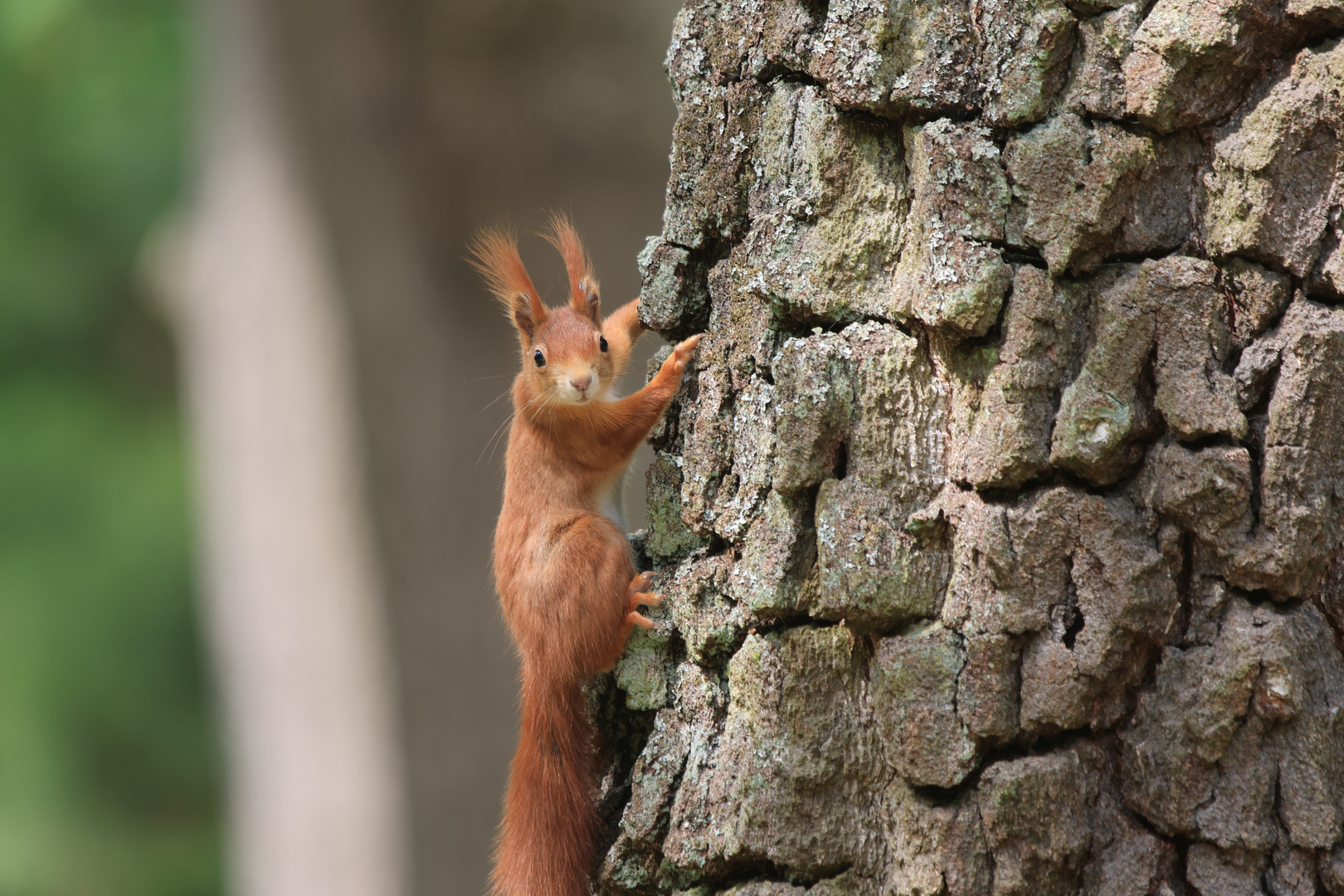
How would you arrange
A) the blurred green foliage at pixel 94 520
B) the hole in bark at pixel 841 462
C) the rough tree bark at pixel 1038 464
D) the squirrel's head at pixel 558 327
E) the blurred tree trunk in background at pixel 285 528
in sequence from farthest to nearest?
the blurred green foliage at pixel 94 520, the blurred tree trunk in background at pixel 285 528, the squirrel's head at pixel 558 327, the hole in bark at pixel 841 462, the rough tree bark at pixel 1038 464

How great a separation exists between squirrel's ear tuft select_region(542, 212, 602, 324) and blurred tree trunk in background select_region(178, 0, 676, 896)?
151 centimetres

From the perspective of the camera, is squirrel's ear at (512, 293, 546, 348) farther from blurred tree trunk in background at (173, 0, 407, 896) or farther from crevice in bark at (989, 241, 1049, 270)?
blurred tree trunk in background at (173, 0, 407, 896)

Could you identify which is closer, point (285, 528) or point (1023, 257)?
point (1023, 257)

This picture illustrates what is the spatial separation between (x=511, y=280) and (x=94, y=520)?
6.50 m

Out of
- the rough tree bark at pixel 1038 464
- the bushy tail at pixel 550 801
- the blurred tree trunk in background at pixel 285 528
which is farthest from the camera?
the blurred tree trunk in background at pixel 285 528

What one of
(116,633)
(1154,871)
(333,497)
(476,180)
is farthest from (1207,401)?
(116,633)

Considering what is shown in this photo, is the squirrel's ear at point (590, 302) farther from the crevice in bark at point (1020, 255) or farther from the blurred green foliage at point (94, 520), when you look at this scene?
the blurred green foliage at point (94, 520)

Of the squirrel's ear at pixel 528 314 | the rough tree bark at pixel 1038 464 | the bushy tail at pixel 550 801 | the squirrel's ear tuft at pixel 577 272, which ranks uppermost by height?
the squirrel's ear tuft at pixel 577 272

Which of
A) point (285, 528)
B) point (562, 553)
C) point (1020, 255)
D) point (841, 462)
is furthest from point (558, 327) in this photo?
point (285, 528)

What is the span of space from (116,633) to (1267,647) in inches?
294

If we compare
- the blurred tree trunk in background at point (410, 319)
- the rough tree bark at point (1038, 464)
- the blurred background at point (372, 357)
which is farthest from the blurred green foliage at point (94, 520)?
the rough tree bark at point (1038, 464)

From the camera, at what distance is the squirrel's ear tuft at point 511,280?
5.67 ft

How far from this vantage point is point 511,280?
69.3 inches

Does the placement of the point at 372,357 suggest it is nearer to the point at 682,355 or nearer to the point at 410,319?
the point at 410,319
